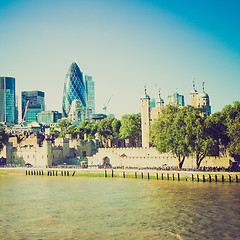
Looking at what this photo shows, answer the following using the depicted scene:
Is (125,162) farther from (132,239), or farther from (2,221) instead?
(132,239)

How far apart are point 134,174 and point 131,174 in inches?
26.9

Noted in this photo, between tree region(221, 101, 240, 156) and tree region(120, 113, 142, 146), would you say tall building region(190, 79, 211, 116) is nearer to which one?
tree region(120, 113, 142, 146)

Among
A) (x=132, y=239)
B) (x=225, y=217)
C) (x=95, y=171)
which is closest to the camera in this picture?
(x=132, y=239)

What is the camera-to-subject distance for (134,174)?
68812mm

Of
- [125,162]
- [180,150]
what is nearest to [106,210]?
[180,150]

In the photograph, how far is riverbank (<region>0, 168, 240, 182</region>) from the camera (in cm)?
5838

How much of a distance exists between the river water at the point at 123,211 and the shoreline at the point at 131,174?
8.88 ft

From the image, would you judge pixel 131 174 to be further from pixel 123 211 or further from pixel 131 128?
pixel 131 128

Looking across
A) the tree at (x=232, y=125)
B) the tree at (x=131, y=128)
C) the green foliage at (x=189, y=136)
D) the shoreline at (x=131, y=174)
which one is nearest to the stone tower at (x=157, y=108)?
the tree at (x=131, y=128)

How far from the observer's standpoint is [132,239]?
3014cm

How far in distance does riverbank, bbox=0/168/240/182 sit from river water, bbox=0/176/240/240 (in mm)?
2688

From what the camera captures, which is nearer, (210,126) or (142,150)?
(210,126)

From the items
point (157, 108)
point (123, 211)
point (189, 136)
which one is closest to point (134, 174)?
point (189, 136)

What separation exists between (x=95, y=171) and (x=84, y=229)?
40628mm
